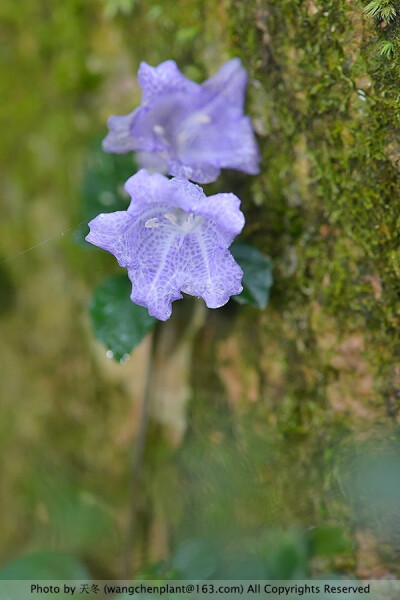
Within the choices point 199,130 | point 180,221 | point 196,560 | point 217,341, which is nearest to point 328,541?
point 196,560

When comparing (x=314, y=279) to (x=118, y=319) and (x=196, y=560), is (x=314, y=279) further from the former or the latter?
(x=196, y=560)

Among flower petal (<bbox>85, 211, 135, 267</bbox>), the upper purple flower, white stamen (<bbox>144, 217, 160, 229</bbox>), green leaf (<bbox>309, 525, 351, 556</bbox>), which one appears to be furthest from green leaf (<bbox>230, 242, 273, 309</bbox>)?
green leaf (<bbox>309, 525, 351, 556</bbox>)

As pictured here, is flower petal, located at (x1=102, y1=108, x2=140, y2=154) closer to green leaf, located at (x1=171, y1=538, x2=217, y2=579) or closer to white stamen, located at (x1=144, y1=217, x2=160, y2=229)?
white stamen, located at (x1=144, y1=217, x2=160, y2=229)

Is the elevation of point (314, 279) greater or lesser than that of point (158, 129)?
lesser

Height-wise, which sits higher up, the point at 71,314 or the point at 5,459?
the point at 71,314

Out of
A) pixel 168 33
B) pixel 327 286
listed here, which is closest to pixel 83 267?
pixel 168 33

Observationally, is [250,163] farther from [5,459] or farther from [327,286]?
[5,459]

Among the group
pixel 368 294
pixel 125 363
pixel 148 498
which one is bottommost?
pixel 148 498
